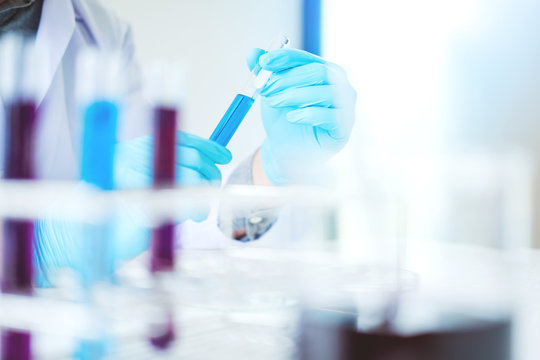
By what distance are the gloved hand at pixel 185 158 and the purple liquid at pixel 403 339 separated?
0.47 meters

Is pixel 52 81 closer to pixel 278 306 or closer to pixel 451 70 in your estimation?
pixel 278 306

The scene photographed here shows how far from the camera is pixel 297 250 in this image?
28 centimetres

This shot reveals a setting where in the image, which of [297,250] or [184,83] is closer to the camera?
[297,250]

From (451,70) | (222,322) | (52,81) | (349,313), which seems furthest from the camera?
(451,70)

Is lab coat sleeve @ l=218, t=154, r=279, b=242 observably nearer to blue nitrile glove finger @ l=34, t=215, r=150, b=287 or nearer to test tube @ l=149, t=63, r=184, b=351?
blue nitrile glove finger @ l=34, t=215, r=150, b=287

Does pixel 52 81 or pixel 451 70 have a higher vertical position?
pixel 451 70

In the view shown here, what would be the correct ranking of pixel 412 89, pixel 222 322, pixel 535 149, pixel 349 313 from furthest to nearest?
pixel 412 89 < pixel 535 149 < pixel 222 322 < pixel 349 313

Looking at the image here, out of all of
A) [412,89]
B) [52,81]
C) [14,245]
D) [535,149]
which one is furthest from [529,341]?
[412,89]

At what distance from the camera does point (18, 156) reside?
318mm

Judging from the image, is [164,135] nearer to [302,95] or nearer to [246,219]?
[246,219]

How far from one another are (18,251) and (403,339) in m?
0.21

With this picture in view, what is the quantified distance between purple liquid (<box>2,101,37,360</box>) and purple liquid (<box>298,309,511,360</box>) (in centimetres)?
15

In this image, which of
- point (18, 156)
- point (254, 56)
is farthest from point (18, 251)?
point (254, 56)

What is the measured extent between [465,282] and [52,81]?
109 centimetres
